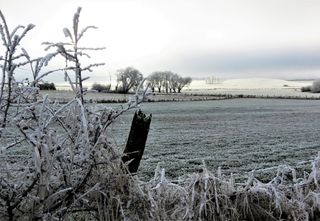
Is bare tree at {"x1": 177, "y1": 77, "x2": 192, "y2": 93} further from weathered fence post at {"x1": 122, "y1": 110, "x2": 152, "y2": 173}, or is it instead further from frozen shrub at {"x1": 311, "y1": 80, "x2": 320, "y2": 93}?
weathered fence post at {"x1": 122, "y1": 110, "x2": 152, "y2": 173}

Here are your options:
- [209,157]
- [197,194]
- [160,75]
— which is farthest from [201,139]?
[160,75]

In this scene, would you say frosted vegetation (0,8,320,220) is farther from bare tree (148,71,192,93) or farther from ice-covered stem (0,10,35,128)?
bare tree (148,71,192,93)

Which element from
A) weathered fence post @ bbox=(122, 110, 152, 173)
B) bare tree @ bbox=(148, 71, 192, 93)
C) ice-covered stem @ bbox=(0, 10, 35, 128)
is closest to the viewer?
ice-covered stem @ bbox=(0, 10, 35, 128)

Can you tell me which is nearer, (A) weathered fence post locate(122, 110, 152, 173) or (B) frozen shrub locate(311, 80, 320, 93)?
(A) weathered fence post locate(122, 110, 152, 173)

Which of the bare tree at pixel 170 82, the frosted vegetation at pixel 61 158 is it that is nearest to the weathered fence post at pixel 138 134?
the frosted vegetation at pixel 61 158

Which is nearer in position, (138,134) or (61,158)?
(61,158)

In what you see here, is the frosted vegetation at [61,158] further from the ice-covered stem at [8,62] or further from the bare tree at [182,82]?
the bare tree at [182,82]

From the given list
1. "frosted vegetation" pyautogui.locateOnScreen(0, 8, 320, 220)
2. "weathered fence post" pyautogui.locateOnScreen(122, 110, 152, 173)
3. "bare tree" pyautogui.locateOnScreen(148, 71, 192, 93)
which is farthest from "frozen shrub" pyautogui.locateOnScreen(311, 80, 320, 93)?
"frosted vegetation" pyautogui.locateOnScreen(0, 8, 320, 220)

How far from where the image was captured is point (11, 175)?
2.71 meters

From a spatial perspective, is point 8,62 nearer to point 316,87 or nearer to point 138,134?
point 138,134

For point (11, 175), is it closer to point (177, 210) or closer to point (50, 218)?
point (50, 218)

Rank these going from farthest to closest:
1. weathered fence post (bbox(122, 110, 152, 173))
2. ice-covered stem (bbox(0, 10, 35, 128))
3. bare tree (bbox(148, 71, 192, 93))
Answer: bare tree (bbox(148, 71, 192, 93)) → weathered fence post (bbox(122, 110, 152, 173)) → ice-covered stem (bbox(0, 10, 35, 128))

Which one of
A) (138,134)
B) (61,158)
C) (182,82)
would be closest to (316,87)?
(182,82)

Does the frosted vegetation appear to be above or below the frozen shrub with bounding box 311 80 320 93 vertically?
above
